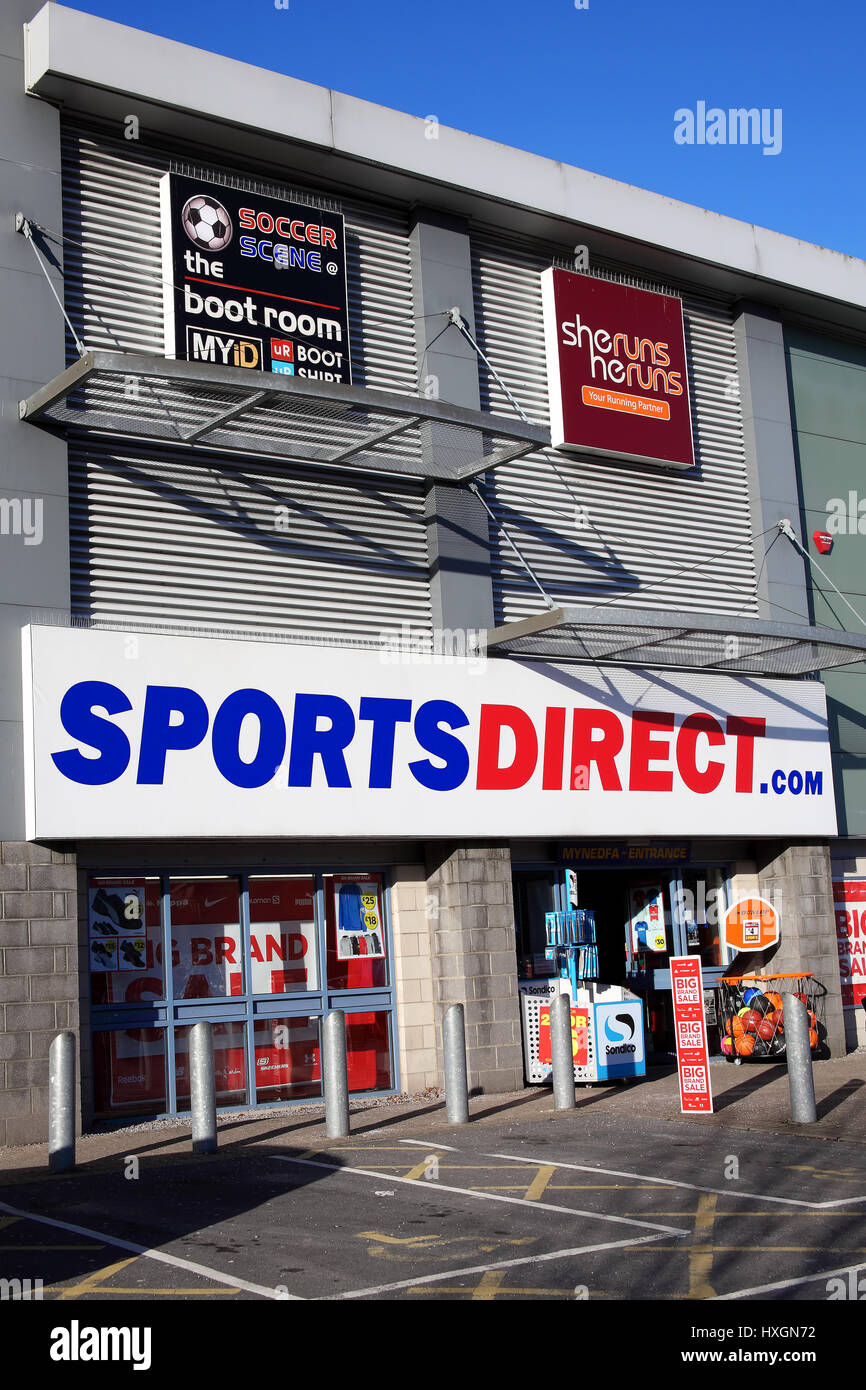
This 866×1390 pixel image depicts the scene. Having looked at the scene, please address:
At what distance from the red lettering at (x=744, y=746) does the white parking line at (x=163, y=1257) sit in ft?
36.7

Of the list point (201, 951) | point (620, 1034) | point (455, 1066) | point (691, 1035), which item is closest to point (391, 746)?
point (201, 951)

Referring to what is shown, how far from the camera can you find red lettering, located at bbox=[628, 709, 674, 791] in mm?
Result: 16828

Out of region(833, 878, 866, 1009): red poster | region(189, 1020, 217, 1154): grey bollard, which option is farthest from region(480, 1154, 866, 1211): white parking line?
region(833, 878, 866, 1009): red poster

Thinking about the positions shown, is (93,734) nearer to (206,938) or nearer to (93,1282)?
(206,938)

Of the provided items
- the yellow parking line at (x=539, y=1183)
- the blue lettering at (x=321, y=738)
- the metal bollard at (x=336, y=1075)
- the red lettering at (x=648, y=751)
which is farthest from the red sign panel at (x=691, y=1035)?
the red lettering at (x=648, y=751)

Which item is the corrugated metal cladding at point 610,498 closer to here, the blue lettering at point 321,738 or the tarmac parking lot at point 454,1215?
the blue lettering at point 321,738

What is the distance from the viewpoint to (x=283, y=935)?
14.8m

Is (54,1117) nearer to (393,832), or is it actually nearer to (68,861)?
(68,861)

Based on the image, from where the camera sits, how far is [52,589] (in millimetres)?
13133

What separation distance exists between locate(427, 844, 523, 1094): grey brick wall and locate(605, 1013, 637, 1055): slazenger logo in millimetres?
1020

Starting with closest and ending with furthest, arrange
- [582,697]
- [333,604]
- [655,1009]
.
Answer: [333,604], [582,697], [655,1009]

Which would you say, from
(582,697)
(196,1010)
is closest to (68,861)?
(196,1010)

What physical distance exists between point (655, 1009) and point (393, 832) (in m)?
5.33

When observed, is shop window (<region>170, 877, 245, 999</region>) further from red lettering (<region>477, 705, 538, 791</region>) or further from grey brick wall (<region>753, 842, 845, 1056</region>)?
grey brick wall (<region>753, 842, 845, 1056</region>)
